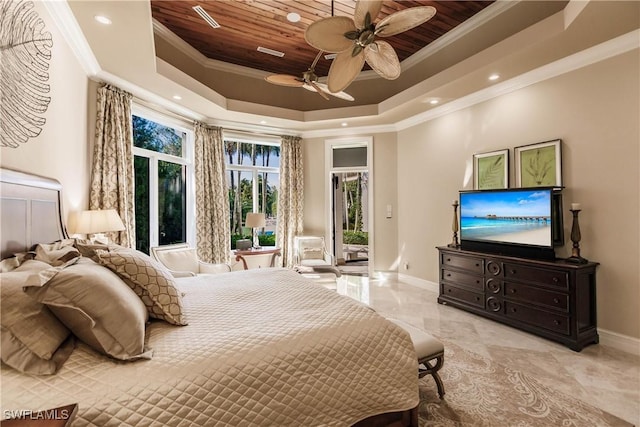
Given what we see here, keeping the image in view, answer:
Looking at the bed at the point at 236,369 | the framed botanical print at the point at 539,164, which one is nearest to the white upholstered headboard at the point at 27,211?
the bed at the point at 236,369

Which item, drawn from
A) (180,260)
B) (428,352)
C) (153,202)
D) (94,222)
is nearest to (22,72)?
(94,222)

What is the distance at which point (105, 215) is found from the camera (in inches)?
114

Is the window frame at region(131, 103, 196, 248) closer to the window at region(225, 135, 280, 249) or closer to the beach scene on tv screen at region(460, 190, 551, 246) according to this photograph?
the window at region(225, 135, 280, 249)

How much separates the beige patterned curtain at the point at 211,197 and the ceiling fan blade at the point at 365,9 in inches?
146

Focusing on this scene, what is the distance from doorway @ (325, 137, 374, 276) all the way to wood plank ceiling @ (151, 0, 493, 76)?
1694 mm

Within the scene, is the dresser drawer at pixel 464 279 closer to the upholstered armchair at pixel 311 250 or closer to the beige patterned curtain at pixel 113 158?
the upholstered armchair at pixel 311 250

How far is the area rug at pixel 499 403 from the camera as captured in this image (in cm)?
181

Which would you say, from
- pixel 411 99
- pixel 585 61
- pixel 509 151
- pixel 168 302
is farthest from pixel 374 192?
pixel 168 302

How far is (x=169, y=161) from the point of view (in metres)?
4.62

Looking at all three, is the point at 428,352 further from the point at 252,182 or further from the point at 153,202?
the point at 252,182

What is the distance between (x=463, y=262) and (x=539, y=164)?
1.44 metres

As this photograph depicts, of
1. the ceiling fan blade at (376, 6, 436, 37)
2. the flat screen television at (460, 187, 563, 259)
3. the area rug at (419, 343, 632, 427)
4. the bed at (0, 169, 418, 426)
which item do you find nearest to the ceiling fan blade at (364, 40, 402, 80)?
the ceiling fan blade at (376, 6, 436, 37)

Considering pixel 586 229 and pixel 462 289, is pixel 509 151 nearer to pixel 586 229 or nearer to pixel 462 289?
pixel 586 229

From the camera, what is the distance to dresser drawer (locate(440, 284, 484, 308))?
3.57 metres
